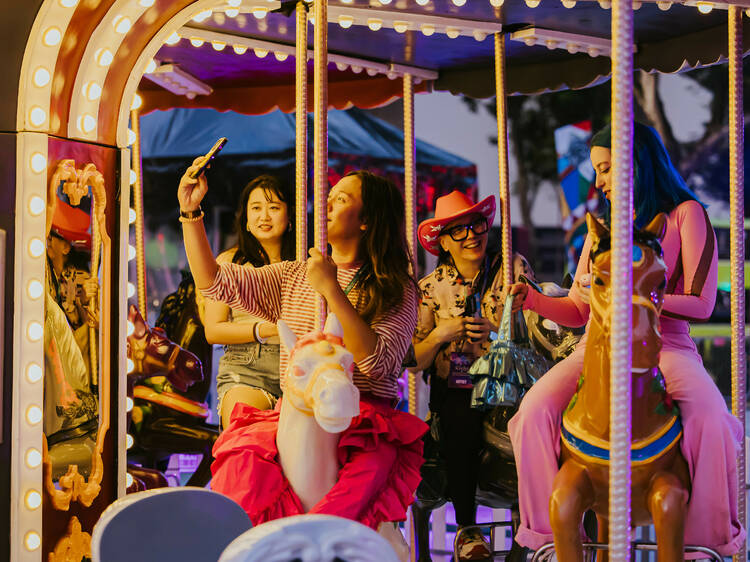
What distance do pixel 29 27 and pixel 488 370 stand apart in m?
2.19

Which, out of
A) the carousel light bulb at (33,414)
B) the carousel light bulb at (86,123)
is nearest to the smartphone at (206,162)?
the carousel light bulb at (86,123)

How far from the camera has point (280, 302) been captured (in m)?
3.72

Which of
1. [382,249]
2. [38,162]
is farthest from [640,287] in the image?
[38,162]

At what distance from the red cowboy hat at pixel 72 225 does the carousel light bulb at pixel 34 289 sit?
0.18 meters

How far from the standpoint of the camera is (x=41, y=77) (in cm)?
283

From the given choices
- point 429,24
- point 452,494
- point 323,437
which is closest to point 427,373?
point 452,494

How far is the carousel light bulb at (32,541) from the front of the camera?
9.30ft

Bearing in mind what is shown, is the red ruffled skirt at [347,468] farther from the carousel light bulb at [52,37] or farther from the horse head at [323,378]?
the carousel light bulb at [52,37]

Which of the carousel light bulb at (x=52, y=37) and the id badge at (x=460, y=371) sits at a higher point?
the carousel light bulb at (x=52, y=37)

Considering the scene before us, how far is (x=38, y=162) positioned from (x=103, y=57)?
1.45 feet

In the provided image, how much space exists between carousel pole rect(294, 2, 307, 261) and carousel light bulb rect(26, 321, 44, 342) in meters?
1.22

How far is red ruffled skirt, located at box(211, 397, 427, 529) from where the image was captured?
2.78m

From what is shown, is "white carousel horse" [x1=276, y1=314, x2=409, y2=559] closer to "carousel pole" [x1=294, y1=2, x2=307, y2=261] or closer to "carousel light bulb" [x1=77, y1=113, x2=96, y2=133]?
"carousel light bulb" [x1=77, y1=113, x2=96, y2=133]

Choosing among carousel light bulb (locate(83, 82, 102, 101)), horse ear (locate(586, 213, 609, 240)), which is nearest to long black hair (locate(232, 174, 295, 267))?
carousel light bulb (locate(83, 82, 102, 101))
